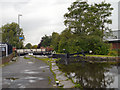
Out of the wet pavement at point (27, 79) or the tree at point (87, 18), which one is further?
the tree at point (87, 18)

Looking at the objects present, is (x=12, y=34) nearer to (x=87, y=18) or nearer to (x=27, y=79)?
(x=87, y=18)

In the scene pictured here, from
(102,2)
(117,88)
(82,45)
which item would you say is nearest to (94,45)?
(82,45)

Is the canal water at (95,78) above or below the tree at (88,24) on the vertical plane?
below

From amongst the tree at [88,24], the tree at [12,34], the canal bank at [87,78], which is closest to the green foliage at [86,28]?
the tree at [88,24]

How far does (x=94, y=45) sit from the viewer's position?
32719mm

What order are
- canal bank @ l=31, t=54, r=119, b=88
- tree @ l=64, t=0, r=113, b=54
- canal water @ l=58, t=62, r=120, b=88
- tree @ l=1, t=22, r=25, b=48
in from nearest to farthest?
canal bank @ l=31, t=54, r=119, b=88, canal water @ l=58, t=62, r=120, b=88, tree @ l=64, t=0, r=113, b=54, tree @ l=1, t=22, r=25, b=48

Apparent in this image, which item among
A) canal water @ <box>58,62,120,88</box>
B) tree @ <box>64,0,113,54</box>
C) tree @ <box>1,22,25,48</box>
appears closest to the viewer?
canal water @ <box>58,62,120,88</box>

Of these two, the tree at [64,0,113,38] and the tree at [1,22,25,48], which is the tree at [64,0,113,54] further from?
the tree at [1,22,25,48]

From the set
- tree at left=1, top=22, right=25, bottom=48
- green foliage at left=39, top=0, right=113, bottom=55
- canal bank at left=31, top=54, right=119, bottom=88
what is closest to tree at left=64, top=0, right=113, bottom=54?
green foliage at left=39, top=0, right=113, bottom=55

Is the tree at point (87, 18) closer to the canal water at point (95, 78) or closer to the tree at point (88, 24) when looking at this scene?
the tree at point (88, 24)

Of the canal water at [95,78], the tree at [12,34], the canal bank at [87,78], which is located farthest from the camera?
the tree at [12,34]

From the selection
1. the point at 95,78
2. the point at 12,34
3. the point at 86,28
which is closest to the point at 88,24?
the point at 86,28

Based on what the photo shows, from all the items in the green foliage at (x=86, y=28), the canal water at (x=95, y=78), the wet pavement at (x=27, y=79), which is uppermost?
the green foliage at (x=86, y=28)

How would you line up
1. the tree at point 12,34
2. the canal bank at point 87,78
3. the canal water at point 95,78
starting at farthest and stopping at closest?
the tree at point 12,34, the canal water at point 95,78, the canal bank at point 87,78
